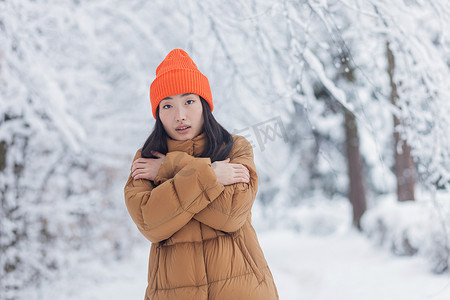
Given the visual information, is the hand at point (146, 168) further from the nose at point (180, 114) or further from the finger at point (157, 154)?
the nose at point (180, 114)

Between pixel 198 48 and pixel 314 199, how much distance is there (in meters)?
13.2

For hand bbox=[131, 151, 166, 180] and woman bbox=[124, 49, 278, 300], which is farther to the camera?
hand bbox=[131, 151, 166, 180]

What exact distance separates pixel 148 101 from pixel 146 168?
3.25 metres

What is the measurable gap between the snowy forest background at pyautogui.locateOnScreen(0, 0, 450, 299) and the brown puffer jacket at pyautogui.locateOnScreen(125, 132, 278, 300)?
875 mm

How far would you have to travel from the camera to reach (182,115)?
192 cm

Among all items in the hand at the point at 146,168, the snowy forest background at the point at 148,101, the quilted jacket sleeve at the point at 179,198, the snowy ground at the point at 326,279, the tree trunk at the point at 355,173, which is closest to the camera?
the quilted jacket sleeve at the point at 179,198

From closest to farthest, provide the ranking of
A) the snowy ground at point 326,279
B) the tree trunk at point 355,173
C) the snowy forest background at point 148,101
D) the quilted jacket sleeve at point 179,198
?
the quilted jacket sleeve at point 179,198 < the snowy forest background at point 148,101 < the snowy ground at point 326,279 < the tree trunk at point 355,173

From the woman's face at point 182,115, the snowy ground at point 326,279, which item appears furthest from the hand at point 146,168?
the snowy ground at point 326,279

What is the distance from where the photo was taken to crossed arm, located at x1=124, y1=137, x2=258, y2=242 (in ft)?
5.49

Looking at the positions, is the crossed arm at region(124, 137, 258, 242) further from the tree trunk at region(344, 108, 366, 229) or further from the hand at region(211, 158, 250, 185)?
the tree trunk at region(344, 108, 366, 229)

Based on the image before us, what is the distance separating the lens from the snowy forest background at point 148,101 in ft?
9.07

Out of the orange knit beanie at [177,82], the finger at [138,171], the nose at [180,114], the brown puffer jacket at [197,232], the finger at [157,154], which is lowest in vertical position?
the brown puffer jacket at [197,232]

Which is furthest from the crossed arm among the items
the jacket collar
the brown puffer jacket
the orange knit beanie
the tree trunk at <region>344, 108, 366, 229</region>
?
the tree trunk at <region>344, 108, 366, 229</region>

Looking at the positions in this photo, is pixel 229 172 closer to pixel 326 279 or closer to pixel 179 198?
pixel 179 198
